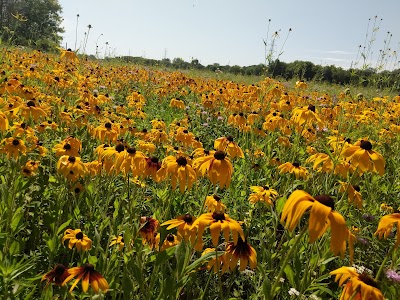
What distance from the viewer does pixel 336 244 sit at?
1196mm

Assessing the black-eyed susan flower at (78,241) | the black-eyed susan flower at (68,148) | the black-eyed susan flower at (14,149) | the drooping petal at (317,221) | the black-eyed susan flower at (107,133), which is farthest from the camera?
the black-eyed susan flower at (107,133)

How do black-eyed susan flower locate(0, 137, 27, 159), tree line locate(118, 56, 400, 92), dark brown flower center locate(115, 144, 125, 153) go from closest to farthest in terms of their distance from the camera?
dark brown flower center locate(115, 144, 125, 153) < black-eyed susan flower locate(0, 137, 27, 159) < tree line locate(118, 56, 400, 92)

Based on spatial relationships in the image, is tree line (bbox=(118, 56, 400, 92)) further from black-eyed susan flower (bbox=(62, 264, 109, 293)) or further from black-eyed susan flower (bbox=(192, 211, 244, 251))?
black-eyed susan flower (bbox=(62, 264, 109, 293))

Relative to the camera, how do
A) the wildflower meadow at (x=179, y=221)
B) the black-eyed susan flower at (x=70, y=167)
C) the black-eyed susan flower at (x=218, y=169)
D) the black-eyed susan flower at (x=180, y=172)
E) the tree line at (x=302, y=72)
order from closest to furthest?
the wildflower meadow at (x=179, y=221) < the black-eyed susan flower at (x=218, y=169) < the black-eyed susan flower at (x=180, y=172) < the black-eyed susan flower at (x=70, y=167) < the tree line at (x=302, y=72)

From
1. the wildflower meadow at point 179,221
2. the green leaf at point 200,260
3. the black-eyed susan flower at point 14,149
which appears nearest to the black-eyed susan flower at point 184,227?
the wildflower meadow at point 179,221

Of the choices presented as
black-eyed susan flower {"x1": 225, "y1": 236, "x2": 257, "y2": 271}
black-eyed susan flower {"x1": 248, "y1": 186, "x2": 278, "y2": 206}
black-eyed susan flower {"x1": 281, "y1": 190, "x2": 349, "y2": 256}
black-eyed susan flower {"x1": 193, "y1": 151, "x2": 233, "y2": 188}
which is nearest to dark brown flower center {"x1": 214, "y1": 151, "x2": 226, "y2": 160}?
black-eyed susan flower {"x1": 193, "y1": 151, "x2": 233, "y2": 188}

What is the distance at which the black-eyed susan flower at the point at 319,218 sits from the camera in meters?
1.15

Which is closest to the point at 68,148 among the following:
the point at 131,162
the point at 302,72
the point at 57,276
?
the point at 131,162

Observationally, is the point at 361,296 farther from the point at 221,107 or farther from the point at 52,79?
the point at 221,107

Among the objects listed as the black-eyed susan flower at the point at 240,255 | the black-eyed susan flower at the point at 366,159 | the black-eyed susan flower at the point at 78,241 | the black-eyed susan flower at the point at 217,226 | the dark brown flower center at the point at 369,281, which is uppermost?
the black-eyed susan flower at the point at 366,159

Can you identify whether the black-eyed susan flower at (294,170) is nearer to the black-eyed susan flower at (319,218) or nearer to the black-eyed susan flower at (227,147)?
the black-eyed susan flower at (227,147)

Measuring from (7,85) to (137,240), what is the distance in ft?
10.2

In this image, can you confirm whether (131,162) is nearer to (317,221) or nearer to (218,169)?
(218,169)

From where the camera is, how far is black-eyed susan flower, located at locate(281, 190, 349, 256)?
1.15 metres
